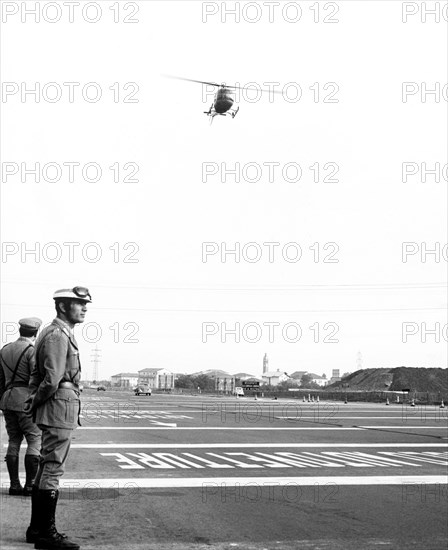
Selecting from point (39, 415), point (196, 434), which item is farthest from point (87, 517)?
point (196, 434)

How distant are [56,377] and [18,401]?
277 cm

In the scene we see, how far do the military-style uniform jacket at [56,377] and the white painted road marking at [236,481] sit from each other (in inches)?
141

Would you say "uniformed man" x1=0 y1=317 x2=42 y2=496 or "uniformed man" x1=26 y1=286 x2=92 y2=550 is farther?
"uniformed man" x1=0 y1=317 x2=42 y2=496

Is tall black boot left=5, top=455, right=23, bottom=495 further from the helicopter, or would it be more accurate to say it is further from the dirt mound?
the dirt mound

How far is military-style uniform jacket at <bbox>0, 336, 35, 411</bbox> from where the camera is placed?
8938 mm

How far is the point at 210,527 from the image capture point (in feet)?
24.4

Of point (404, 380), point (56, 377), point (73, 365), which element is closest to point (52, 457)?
point (56, 377)

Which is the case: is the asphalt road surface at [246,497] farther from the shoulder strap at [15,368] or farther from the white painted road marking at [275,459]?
the shoulder strap at [15,368]

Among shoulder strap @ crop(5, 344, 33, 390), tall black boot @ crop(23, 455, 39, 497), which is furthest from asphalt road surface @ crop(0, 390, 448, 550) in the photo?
shoulder strap @ crop(5, 344, 33, 390)

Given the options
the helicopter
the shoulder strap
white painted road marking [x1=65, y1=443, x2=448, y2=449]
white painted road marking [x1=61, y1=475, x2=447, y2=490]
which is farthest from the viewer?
the helicopter

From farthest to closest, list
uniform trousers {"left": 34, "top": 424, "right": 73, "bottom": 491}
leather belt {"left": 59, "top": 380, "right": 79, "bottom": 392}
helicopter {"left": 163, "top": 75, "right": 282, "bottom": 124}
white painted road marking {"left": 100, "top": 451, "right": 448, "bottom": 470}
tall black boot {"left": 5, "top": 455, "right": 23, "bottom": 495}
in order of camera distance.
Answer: helicopter {"left": 163, "top": 75, "right": 282, "bottom": 124}
white painted road marking {"left": 100, "top": 451, "right": 448, "bottom": 470}
tall black boot {"left": 5, "top": 455, "right": 23, "bottom": 495}
leather belt {"left": 59, "top": 380, "right": 79, "bottom": 392}
uniform trousers {"left": 34, "top": 424, "right": 73, "bottom": 491}

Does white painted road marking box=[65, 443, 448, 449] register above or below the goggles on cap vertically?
below

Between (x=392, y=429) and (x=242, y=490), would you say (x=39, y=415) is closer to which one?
Answer: (x=242, y=490)

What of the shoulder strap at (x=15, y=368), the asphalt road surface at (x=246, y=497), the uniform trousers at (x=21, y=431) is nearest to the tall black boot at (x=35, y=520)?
the asphalt road surface at (x=246, y=497)
